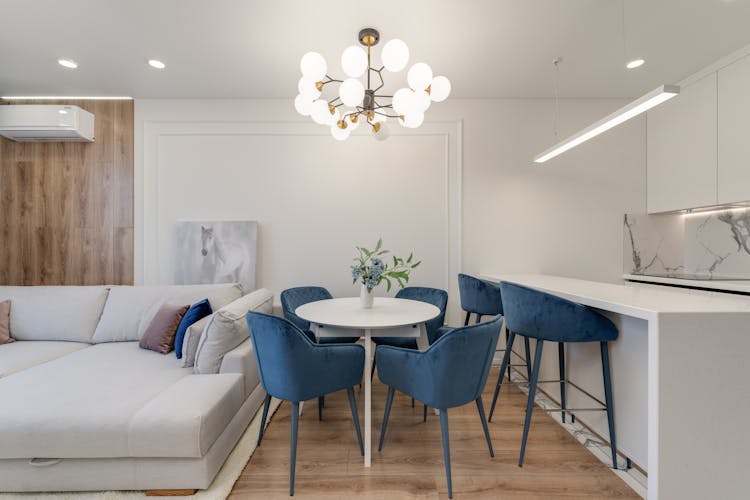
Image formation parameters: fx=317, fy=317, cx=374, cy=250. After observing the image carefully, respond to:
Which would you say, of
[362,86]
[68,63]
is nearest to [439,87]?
[362,86]

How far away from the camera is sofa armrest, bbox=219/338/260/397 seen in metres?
1.92

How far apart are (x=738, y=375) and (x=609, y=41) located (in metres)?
2.24

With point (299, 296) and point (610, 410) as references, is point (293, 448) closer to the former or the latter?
point (299, 296)

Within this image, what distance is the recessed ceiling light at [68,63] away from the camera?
252cm

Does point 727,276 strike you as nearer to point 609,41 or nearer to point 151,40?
point 609,41

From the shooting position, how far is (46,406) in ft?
4.89

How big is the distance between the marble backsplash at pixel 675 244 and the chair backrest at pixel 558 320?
2.11 metres

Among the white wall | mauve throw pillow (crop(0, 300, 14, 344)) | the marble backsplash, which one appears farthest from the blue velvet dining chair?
mauve throw pillow (crop(0, 300, 14, 344))

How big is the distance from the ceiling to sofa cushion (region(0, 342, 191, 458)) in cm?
224

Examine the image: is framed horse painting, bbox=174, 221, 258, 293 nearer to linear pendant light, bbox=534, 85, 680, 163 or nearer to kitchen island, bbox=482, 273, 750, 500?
linear pendant light, bbox=534, 85, 680, 163

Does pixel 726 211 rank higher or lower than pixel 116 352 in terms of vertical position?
higher

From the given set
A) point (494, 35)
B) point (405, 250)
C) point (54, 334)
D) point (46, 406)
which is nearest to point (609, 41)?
point (494, 35)

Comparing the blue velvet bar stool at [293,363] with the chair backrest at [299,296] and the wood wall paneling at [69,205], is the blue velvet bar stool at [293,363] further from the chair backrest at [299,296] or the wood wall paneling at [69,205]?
the wood wall paneling at [69,205]

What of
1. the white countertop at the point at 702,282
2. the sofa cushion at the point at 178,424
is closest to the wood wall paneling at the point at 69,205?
the sofa cushion at the point at 178,424
